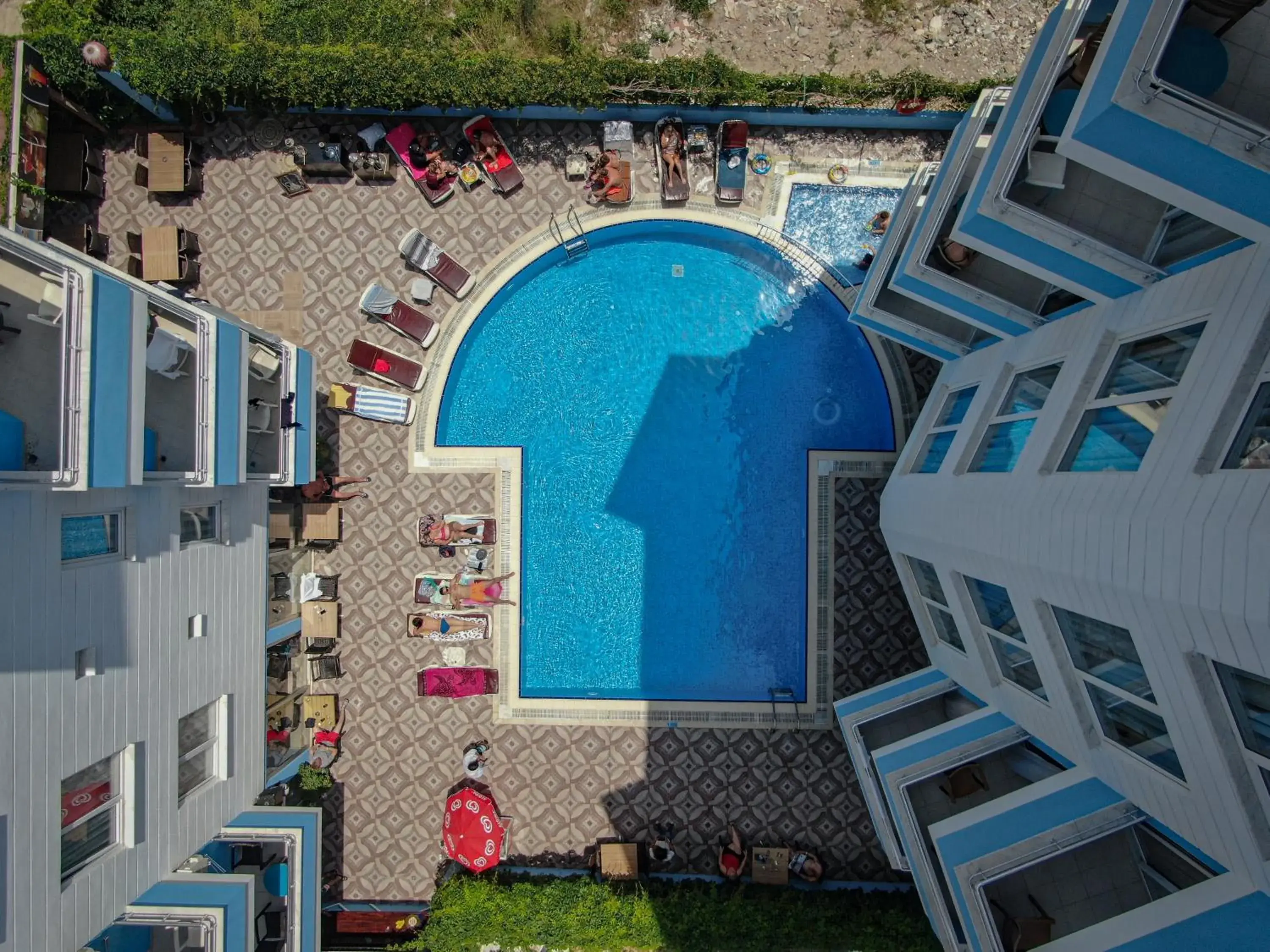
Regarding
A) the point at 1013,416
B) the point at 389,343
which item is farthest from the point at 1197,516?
the point at 389,343

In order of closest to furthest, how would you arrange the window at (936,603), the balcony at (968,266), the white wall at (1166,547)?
the white wall at (1166,547) → the balcony at (968,266) → the window at (936,603)

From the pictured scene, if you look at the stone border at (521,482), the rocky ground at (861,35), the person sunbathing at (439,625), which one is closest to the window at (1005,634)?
the stone border at (521,482)

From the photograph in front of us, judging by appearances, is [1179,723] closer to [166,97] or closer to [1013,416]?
[1013,416]

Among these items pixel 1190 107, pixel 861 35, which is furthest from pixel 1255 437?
pixel 861 35

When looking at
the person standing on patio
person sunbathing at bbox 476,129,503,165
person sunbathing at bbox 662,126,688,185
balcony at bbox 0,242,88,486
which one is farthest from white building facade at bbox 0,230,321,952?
person sunbathing at bbox 662,126,688,185

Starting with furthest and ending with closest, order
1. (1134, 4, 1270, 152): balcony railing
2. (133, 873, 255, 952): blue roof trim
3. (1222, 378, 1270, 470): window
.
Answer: (133, 873, 255, 952): blue roof trim < (1134, 4, 1270, 152): balcony railing < (1222, 378, 1270, 470): window

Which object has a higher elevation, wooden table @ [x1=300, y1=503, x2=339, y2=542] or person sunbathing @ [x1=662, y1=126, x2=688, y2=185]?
person sunbathing @ [x1=662, y1=126, x2=688, y2=185]

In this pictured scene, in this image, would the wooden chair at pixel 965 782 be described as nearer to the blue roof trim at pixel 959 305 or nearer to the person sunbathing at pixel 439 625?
the blue roof trim at pixel 959 305

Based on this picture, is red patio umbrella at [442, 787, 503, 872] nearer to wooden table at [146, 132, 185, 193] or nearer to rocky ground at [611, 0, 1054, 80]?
wooden table at [146, 132, 185, 193]
